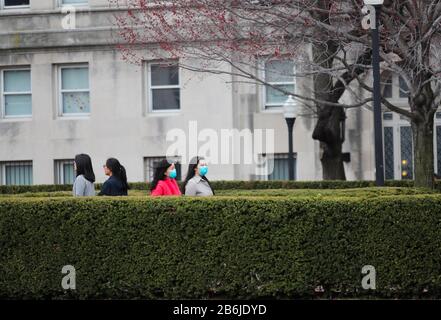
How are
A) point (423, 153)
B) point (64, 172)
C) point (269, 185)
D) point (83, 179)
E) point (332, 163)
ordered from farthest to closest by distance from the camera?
point (64, 172)
point (332, 163)
point (269, 185)
point (423, 153)
point (83, 179)

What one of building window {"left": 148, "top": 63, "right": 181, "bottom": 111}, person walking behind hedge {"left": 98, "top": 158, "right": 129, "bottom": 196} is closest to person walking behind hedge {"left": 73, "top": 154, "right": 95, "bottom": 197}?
person walking behind hedge {"left": 98, "top": 158, "right": 129, "bottom": 196}

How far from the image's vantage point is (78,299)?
14062 mm

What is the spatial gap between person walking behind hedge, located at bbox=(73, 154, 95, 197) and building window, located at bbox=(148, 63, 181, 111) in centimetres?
1435

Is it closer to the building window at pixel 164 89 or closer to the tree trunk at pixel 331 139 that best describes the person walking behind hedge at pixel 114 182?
the tree trunk at pixel 331 139

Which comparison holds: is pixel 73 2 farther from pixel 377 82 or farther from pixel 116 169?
pixel 377 82

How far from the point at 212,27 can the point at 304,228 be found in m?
7.93

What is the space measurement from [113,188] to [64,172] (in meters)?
15.4

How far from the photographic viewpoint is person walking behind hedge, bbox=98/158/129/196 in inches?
624

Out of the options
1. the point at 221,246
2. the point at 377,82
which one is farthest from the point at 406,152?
the point at 221,246

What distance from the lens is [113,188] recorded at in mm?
15867
